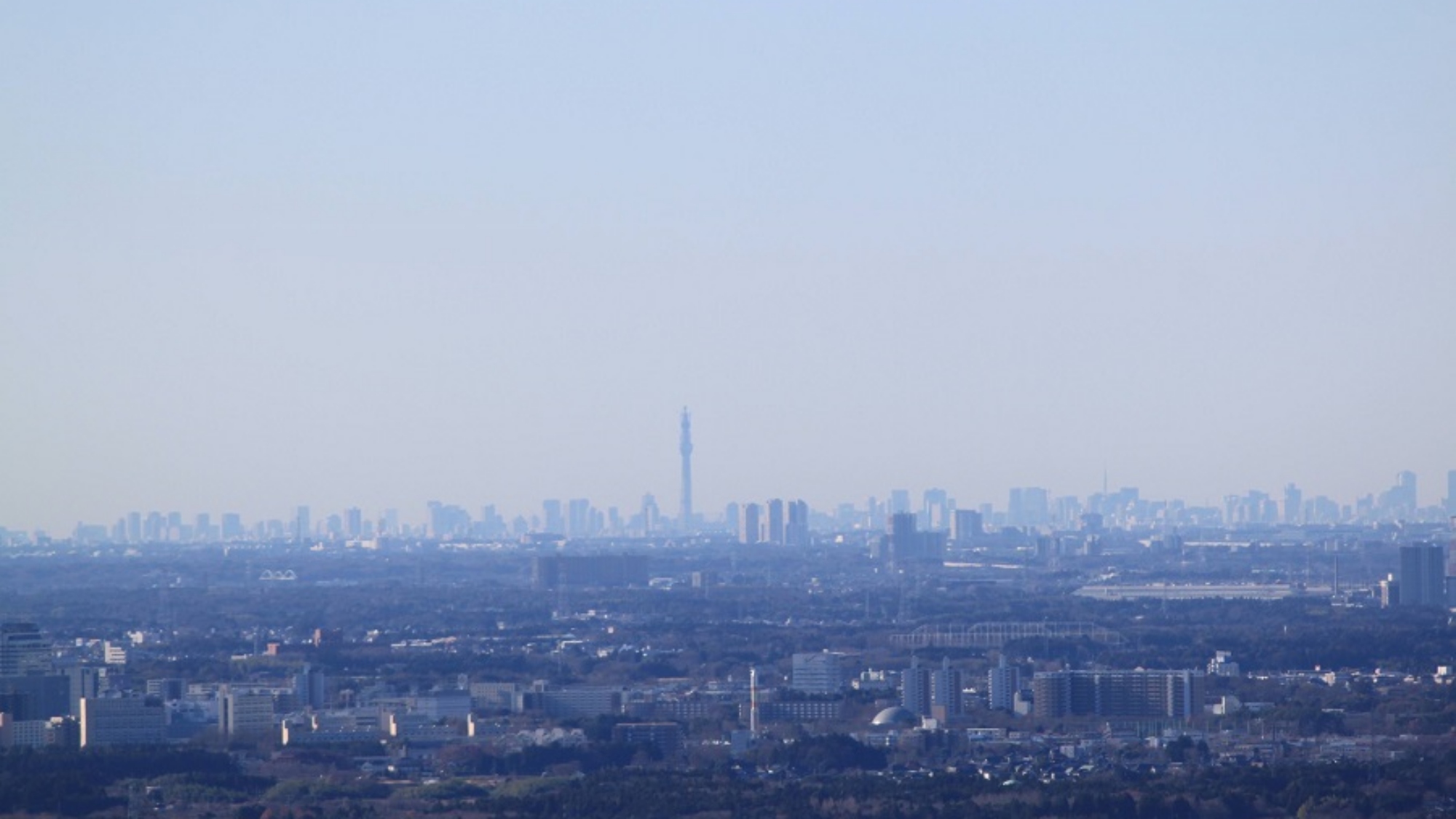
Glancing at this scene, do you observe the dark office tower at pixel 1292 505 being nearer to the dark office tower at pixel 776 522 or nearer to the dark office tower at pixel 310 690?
the dark office tower at pixel 776 522

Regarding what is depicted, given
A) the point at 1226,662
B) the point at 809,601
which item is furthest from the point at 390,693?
the point at 809,601

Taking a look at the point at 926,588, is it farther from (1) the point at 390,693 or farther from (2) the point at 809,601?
(1) the point at 390,693

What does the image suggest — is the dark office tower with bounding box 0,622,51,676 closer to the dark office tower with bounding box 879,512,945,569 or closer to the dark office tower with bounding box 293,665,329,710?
the dark office tower with bounding box 293,665,329,710

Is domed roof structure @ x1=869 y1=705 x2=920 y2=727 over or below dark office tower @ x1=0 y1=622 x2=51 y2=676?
below

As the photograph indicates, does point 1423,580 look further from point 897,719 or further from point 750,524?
point 750,524

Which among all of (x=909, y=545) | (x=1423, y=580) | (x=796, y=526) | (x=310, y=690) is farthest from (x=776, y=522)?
(x=310, y=690)

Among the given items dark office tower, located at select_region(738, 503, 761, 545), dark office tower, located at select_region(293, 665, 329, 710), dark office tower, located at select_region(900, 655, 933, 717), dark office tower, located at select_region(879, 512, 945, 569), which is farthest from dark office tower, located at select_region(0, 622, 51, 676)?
dark office tower, located at select_region(738, 503, 761, 545)
